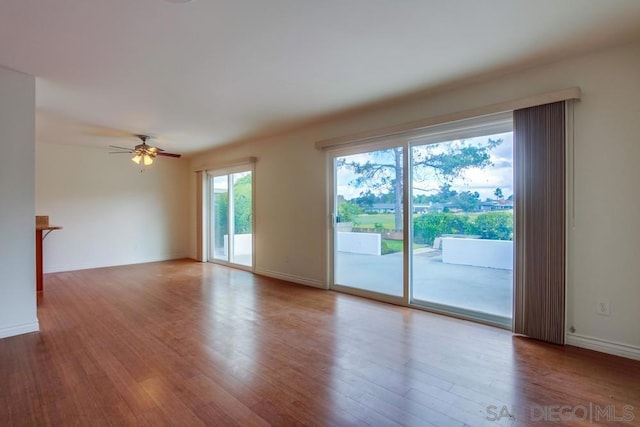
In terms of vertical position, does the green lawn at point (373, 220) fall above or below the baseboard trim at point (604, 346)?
above

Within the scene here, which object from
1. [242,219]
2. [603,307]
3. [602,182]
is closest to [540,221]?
[602,182]

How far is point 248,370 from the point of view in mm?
2344

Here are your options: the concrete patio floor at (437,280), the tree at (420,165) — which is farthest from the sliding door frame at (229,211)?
the tree at (420,165)

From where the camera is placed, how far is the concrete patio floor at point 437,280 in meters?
3.27

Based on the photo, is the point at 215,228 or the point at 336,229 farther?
the point at 215,228

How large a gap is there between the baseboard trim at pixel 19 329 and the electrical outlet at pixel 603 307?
5.18m

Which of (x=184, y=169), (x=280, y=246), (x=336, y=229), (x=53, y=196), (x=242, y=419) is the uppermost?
(x=184, y=169)

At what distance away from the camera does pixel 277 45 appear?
8.20ft

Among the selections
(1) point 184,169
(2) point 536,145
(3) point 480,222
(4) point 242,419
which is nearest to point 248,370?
(4) point 242,419

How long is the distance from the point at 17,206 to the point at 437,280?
4.46m

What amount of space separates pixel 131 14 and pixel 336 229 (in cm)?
338

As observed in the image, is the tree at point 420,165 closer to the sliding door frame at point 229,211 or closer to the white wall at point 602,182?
the white wall at point 602,182

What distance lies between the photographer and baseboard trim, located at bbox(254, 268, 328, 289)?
4.87 m

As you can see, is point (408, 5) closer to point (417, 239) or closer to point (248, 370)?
point (417, 239)
